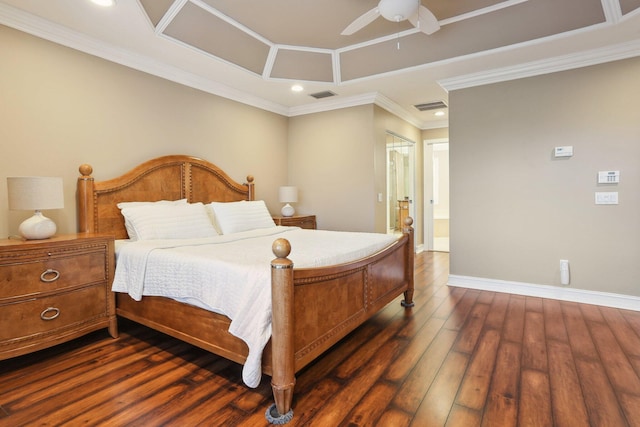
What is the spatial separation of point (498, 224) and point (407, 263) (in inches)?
53.2

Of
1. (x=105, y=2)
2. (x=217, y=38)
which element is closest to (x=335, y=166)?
(x=217, y=38)

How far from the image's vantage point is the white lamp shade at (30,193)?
7.43 ft

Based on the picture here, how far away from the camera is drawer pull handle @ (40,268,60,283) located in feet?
7.41

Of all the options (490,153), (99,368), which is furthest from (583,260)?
(99,368)

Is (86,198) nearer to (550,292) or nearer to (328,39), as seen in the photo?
(328,39)

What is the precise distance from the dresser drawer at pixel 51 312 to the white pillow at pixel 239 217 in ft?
4.06

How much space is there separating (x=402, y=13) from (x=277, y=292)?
2.05 meters

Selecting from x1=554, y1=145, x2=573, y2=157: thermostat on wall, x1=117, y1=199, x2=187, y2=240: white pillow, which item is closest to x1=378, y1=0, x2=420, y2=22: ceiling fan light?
x1=554, y1=145, x2=573, y2=157: thermostat on wall

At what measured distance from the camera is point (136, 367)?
220 centimetres

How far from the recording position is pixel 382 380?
2.03 metres

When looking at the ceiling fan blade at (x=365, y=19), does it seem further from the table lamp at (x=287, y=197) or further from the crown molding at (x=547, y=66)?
the table lamp at (x=287, y=197)

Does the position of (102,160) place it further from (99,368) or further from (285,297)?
(285,297)

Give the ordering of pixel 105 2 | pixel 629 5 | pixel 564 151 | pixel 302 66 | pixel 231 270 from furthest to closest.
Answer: pixel 302 66 < pixel 564 151 < pixel 629 5 < pixel 105 2 < pixel 231 270

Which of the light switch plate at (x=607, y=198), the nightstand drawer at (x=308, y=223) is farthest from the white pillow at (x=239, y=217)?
the light switch plate at (x=607, y=198)
